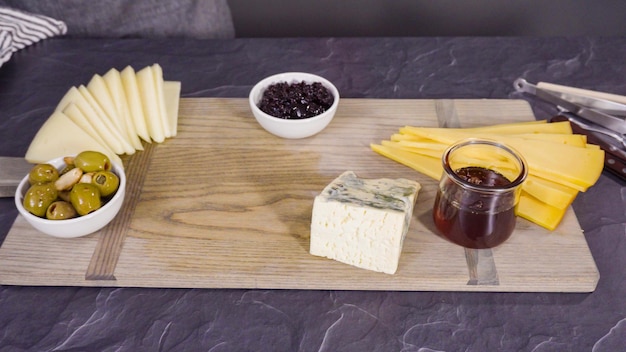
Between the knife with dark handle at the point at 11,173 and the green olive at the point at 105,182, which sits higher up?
the green olive at the point at 105,182

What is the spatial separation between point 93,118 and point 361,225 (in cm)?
74

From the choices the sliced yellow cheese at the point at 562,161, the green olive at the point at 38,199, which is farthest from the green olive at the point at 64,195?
the sliced yellow cheese at the point at 562,161

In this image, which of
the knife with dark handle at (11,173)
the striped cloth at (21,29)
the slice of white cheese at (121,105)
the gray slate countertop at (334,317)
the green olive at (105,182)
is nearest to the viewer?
the gray slate countertop at (334,317)

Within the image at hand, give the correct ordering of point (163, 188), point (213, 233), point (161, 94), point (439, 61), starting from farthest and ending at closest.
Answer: point (439, 61) → point (161, 94) → point (163, 188) → point (213, 233)

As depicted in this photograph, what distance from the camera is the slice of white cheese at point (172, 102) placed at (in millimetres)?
1571

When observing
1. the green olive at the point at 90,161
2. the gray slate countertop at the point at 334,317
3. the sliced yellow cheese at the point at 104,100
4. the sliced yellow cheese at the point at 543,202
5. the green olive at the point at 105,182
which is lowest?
the gray slate countertop at the point at 334,317

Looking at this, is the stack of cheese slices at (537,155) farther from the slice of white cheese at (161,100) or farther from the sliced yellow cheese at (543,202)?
the slice of white cheese at (161,100)

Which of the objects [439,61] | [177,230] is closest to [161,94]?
[177,230]

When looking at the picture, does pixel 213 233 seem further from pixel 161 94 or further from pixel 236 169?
pixel 161 94

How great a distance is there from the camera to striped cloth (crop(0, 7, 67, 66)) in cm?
192

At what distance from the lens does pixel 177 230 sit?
1300 millimetres

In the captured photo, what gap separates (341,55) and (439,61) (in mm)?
312

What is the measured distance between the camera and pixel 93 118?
149cm

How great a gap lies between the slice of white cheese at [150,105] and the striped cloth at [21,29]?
0.59 meters
